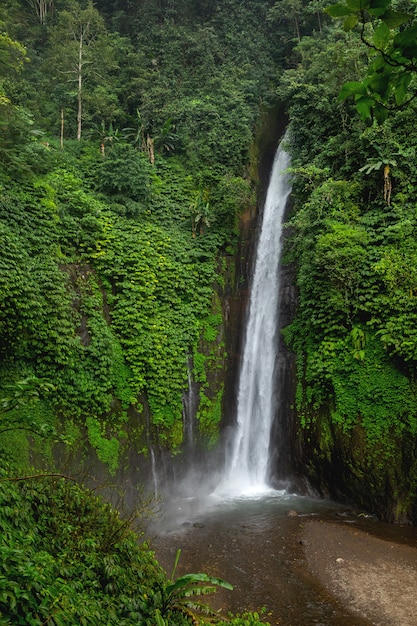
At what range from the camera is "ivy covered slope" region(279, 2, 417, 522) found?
8680 millimetres

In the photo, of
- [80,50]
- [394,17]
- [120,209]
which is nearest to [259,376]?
[120,209]

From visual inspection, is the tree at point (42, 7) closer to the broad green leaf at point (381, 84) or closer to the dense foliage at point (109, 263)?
the dense foliage at point (109, 263)

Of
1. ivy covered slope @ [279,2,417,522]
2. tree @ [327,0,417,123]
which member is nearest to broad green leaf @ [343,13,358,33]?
tree @ [327,0,417,123]

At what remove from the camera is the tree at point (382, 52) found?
1.43 m

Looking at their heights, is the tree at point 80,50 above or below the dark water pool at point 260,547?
above

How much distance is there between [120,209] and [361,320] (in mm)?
7826

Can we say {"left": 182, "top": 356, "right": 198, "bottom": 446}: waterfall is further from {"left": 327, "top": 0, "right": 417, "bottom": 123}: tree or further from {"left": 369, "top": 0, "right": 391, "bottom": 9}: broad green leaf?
{"left": 369, "top": 0, "right": 391, "bottom": 9}: broad green leaf

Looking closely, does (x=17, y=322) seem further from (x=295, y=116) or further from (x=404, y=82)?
(x=295, y=116)

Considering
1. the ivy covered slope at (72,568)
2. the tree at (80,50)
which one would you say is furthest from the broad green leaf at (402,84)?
the tree at (80,50)

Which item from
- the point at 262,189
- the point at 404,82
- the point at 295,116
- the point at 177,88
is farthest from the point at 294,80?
the point at 404,82

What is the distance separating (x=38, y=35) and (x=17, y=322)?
19.0 metres

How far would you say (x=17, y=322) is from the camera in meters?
8.13

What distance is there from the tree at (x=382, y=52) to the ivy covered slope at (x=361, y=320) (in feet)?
25.5

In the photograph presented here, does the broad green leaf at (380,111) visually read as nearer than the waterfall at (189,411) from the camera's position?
Yes
